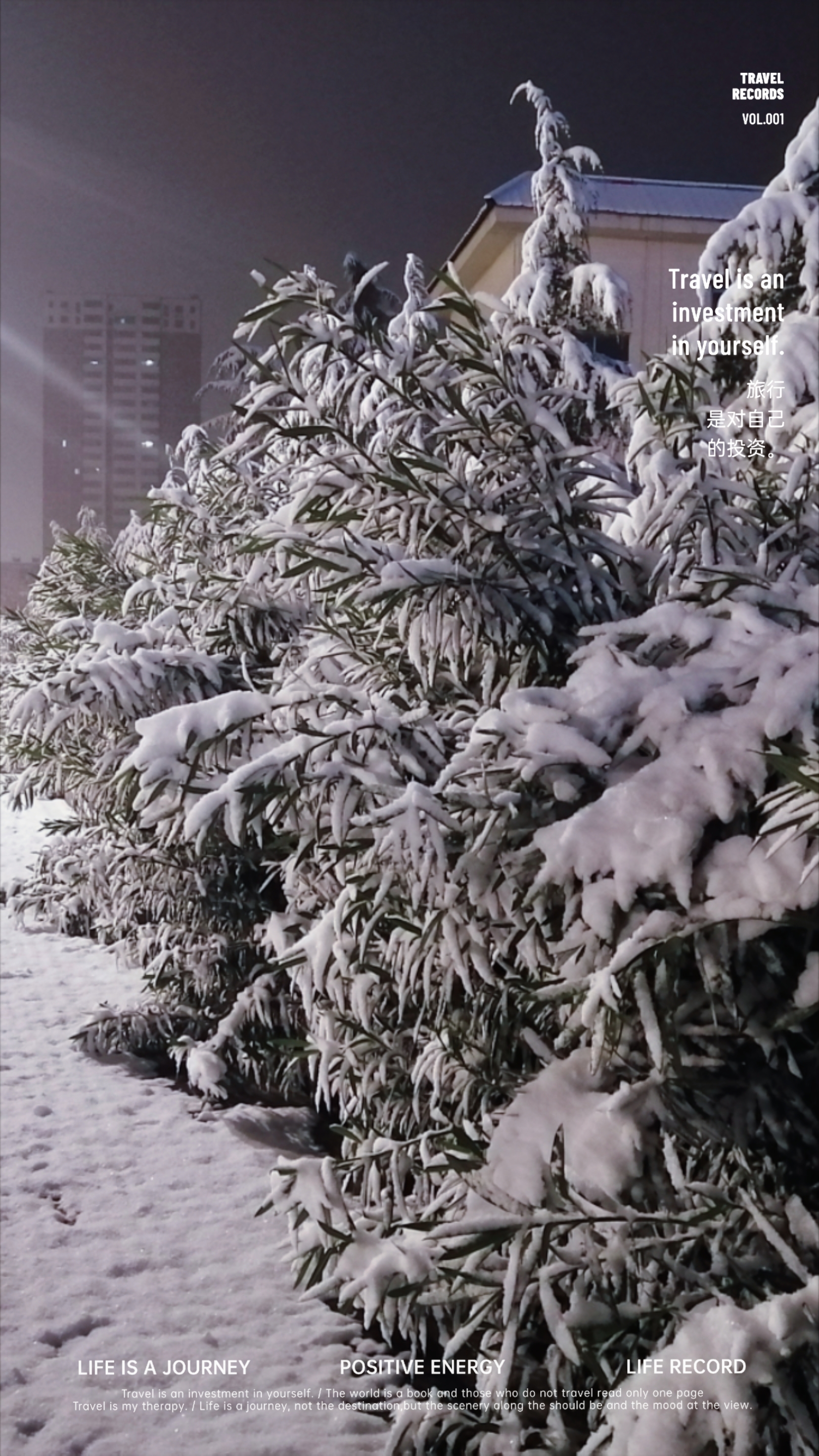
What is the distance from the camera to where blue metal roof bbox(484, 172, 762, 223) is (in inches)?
384

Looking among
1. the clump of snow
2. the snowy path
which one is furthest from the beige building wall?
the clump of snow

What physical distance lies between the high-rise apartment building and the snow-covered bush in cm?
6849

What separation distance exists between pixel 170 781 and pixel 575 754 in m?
0.81

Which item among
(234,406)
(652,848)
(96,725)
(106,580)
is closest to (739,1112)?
(652,848)

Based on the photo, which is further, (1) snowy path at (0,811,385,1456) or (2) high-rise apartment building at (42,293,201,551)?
(2) high-rise apartment building at (42,293,201,551)

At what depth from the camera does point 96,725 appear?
3.78 metres

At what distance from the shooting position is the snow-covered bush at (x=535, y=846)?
4.88 feet

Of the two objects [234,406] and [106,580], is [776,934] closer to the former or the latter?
[234,406]

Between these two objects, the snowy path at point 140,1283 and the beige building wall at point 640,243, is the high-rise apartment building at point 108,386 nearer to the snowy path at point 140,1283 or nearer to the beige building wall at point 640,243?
the beige building wall at point 640,243

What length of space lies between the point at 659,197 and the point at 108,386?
7200 centimetres

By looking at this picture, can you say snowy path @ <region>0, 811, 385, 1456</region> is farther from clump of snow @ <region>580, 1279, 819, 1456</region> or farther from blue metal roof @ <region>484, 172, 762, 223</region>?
blue metal roof @ <region>484, 172, 762, 223</region>

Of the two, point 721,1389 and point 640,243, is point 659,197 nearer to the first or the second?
point 640,243

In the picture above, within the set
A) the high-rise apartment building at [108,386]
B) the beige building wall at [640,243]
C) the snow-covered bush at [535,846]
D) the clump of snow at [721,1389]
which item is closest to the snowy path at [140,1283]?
the snow-covered bush at [535,846]

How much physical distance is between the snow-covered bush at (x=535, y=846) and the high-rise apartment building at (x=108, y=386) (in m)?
68.5
